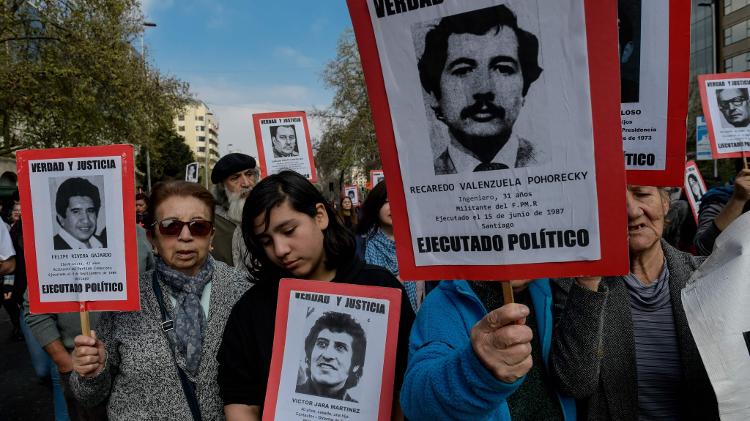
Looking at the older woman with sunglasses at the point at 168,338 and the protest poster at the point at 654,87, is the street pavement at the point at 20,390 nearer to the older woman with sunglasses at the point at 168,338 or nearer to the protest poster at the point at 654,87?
the older woman with sunglasses at the point at 168,338

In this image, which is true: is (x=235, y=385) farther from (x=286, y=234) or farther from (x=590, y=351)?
(x=590, y=351)

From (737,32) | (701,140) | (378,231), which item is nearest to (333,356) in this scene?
(378,231)

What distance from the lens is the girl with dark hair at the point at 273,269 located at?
200cm

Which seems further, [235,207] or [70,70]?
[70,70]

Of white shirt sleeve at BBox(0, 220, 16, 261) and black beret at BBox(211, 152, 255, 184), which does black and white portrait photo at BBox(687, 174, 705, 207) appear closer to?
black beret at BBox(211, 152, 255, 184)

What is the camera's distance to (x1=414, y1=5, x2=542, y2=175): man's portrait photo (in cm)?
123

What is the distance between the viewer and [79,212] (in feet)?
7.97

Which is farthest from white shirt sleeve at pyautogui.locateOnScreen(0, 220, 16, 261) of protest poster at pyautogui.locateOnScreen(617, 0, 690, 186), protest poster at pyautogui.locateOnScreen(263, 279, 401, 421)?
protest poster at pyautogui.locateOnScreen(617, 0, 690, 186)

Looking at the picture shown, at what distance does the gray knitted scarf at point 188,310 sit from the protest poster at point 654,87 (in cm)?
162

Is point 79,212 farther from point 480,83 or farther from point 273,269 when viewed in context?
point 480,83

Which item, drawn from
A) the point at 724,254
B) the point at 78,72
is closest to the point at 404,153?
the point at 724,254

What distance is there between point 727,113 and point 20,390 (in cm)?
649

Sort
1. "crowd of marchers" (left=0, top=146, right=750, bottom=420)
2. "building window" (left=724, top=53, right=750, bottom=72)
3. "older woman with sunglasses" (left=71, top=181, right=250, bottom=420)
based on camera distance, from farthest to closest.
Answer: "building window" (left=724, top=53, right=750, bottom=72)
"older woman with sunglasses" (left=71, top=181, right=250, bottom=420)
"crowd of marchers" (left=0, top=146, right=750, bottom=420)

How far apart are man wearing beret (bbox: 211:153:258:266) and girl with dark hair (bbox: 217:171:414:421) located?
281 cm
